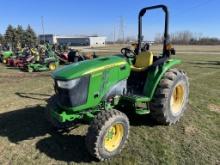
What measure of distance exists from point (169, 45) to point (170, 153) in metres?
2.43

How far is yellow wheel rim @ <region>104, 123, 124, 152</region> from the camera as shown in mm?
4453

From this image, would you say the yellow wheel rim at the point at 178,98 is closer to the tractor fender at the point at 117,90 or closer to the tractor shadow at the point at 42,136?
the tractor fender at the point at 117,90

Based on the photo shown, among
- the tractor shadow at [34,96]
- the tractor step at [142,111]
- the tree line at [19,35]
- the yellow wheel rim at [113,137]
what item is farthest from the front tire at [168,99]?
the tree line at [19,35]

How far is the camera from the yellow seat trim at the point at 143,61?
5.65 meters

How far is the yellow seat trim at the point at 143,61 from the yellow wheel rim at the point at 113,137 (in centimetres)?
153

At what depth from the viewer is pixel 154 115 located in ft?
18.2

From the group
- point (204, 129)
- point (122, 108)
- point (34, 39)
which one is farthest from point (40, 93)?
point (34, 39)

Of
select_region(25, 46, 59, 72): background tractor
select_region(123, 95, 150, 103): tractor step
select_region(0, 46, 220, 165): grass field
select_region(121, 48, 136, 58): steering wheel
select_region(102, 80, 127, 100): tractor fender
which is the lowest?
select_region(0, 46, 220, 165): grass field

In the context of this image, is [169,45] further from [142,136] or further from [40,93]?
[40,93]

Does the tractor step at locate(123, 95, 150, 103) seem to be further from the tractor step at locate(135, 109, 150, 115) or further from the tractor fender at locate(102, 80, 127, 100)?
the tractor step at locate(135, 109, 150, 115)

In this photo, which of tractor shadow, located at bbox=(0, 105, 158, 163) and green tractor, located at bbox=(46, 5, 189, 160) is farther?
→ tractor shadow, located at bbox=(0, 105, 158, 163)

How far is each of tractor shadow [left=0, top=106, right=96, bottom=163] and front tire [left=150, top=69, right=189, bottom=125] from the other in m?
1.63

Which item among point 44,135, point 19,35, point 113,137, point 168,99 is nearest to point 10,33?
point 19,35

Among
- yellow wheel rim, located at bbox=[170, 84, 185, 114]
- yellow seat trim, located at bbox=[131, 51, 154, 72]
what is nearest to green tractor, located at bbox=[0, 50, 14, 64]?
yellow seat trim, located at bbox=[131, 51, 154, 72]
